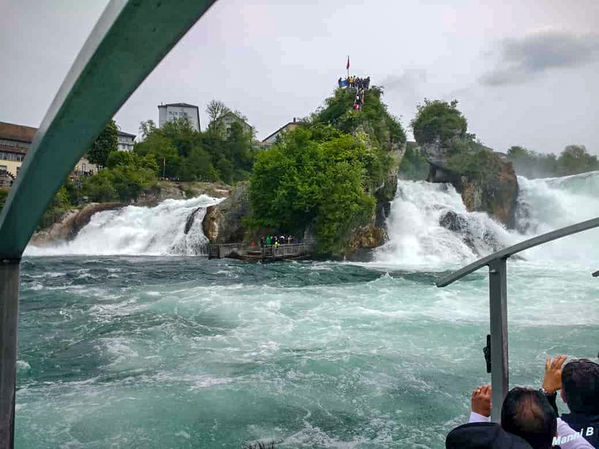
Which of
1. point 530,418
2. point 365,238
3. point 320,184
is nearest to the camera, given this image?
point 530,418

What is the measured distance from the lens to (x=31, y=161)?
185 centimetres

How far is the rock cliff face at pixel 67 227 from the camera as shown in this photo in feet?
106

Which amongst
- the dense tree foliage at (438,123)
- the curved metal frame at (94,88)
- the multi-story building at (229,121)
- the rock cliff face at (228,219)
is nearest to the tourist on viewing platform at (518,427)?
the curved metal frame at (94,88)

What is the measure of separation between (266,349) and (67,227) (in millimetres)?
27418

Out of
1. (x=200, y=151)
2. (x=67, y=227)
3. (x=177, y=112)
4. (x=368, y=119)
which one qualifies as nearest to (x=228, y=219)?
(x=67, y=227)

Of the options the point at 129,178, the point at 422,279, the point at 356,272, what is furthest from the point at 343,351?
the point at 129,178

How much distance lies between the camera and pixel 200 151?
6062 centimetres

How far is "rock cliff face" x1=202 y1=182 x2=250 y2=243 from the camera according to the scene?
29984 millimetres

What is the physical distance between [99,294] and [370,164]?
62.4ft

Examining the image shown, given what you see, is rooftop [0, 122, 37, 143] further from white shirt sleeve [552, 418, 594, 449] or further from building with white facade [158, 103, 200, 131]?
white shirt sleeve [552, 418, 594, 449]

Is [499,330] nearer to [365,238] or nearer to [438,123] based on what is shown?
[365,238]

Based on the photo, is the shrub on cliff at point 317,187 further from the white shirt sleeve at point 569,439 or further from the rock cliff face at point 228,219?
the white shirt sleeve at point 569,439

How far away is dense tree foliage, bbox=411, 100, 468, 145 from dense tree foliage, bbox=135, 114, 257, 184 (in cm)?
2436

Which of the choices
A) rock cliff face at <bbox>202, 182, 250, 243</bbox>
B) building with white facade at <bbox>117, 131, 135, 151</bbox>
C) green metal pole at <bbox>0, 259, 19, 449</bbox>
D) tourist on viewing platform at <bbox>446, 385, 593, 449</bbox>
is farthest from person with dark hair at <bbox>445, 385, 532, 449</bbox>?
building with white facade at <bbox>117, 131, 135, 151</bbox>
